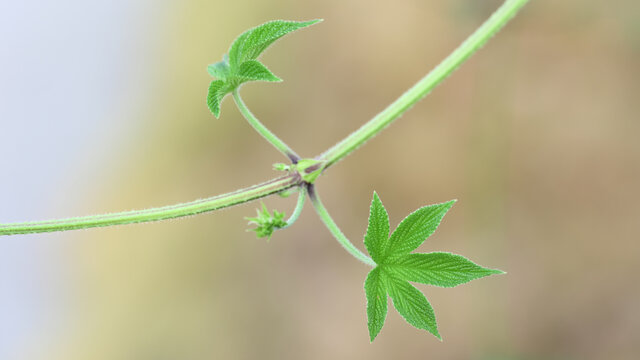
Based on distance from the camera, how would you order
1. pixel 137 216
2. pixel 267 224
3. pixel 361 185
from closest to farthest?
pixel 137 216
pixel 267 224
pixel 361 185

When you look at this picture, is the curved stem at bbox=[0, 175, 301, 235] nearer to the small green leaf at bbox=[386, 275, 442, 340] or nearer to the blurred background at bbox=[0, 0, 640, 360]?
the small green leaf at bbox=[386, 275, 442, 340]

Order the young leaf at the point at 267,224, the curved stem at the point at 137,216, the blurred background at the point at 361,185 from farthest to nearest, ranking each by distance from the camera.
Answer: the blurred background at the point at 361,185 → the young leaf at the point at 267,224 → the curved stem at the point at 137,216

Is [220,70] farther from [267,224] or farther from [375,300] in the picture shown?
[375,300]

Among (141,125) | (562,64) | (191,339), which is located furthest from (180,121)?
(562,64)

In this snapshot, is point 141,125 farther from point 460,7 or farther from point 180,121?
point 460,7

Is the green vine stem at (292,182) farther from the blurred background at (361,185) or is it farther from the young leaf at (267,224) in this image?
the blurred background at (361,185)

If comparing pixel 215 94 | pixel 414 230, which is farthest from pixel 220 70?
pixel 414 230

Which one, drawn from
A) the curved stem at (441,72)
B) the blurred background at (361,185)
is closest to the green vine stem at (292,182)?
the curved stem at (441,72)
